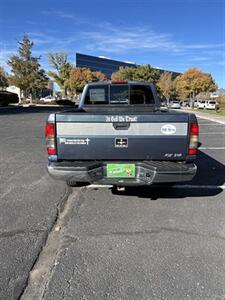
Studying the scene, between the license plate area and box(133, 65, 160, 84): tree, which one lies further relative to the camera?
box(133, 65, 160, 84): tree

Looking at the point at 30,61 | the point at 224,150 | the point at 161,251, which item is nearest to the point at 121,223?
the point at 161,251

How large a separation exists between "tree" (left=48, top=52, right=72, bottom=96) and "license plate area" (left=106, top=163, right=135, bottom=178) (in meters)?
60.3

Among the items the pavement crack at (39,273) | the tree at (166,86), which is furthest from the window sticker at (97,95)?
the tree at (166,86)

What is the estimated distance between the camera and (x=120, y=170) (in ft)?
14.3

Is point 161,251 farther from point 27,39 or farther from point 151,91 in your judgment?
point 27,39

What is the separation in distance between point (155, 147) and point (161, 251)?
1397mm

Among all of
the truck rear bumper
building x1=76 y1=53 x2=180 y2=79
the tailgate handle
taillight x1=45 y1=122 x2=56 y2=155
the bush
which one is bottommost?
the bush

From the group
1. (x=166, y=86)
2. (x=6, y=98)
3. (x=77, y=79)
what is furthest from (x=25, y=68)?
(x=166, y=86)

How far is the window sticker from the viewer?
693 centimetres

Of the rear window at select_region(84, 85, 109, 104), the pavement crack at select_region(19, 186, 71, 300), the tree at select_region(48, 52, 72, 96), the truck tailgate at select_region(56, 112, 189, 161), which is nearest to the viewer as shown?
the pavement crack at select_region(19, 186, 71, 300)

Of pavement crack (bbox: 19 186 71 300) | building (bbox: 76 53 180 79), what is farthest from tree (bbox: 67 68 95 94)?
pavement crack (bbox: 19 186 71 300)

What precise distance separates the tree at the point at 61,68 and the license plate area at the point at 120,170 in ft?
198

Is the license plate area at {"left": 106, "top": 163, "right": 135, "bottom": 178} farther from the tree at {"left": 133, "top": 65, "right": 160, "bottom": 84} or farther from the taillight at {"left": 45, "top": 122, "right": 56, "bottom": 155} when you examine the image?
the tree at {"left": 133, "top": 65, "right": 160, "bottom": 84}

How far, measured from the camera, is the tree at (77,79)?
6509 cm
